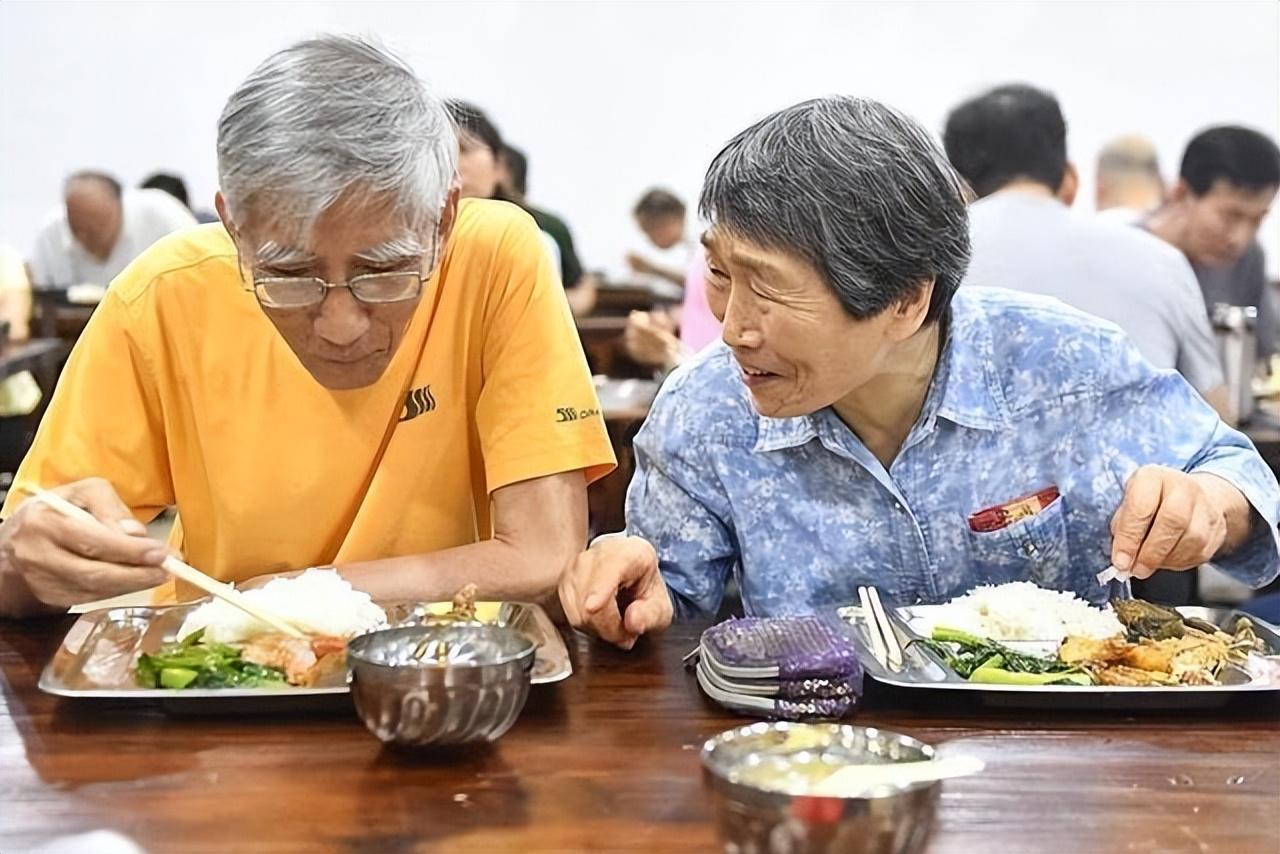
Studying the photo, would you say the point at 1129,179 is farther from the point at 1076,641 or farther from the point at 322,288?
the point at 322,288

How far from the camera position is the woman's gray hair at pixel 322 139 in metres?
1.69

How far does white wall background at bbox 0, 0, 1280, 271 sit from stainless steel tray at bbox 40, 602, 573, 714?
724 cm

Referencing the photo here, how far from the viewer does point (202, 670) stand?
5.10ft

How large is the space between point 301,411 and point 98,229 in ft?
21.0

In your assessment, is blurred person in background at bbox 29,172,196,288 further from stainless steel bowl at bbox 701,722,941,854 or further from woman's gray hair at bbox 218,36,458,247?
stainless steel bowl at bbox 701,722,941,854

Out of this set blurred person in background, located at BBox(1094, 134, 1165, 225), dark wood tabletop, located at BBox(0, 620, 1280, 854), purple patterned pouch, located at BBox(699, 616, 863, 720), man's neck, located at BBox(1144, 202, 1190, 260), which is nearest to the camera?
dark wood tabletop, located at BBox(0, 620, 1280, 854)

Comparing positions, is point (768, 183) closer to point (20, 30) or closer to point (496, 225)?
point (496, 225)

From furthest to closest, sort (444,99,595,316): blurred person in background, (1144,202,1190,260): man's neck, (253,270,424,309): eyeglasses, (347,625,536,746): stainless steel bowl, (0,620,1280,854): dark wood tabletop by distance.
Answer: (1144,202,1190,260): man's neck
(444,99,595,316): blurred person in background
(253,270,424,309): eyeglasses
(347,625,536,746): stainless steel bowl
(0,620,1280,854): dark wood tabletop

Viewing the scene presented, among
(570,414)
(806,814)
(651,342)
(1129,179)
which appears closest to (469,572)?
(570,414)

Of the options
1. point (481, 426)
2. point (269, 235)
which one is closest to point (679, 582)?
point (481, 426)

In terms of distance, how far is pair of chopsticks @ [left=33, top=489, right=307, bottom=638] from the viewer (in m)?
1.59

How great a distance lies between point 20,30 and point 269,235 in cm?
782

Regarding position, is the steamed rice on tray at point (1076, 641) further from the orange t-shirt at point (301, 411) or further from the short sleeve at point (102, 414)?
the short sleeve at point (102, 414)

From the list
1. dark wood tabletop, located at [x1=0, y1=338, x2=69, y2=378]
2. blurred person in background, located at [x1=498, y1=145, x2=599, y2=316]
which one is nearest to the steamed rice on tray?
dark wood tabletop, located at [x1=0, y1=338, x2=69, y2=378]
